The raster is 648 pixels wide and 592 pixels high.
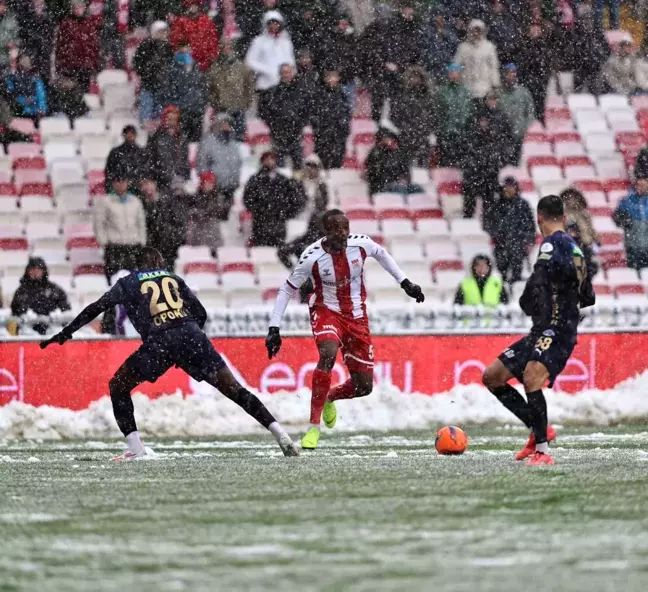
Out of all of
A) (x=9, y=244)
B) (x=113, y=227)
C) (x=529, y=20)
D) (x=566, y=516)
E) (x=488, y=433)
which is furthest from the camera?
(x=529, y=20)

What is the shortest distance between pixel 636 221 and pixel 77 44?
25.8 feet

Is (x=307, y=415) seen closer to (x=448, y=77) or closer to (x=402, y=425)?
(x=402, y=425)

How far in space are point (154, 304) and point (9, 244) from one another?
9326mm

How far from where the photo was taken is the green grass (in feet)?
18.6

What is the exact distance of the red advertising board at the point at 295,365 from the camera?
16.9 metres

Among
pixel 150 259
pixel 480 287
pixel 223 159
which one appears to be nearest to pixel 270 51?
pixel 223 159

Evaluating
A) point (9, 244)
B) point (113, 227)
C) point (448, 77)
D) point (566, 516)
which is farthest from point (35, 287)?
point (566, 516)

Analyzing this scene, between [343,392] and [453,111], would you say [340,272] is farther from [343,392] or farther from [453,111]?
[453,111]

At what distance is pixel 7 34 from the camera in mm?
23203

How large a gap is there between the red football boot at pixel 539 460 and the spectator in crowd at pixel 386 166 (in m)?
11.1

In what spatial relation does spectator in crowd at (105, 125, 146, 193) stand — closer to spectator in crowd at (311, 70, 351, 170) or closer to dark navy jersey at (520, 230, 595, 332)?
spectator in crowd at (311, 70, 351, 170)

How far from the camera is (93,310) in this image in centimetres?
1260

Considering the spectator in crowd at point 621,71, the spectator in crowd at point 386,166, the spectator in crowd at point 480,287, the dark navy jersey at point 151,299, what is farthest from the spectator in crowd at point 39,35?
the dark navy jersey at point 151,299

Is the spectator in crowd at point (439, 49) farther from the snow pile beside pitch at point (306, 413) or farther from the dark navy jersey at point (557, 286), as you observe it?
the dark navy jersey at point (557, 286)
